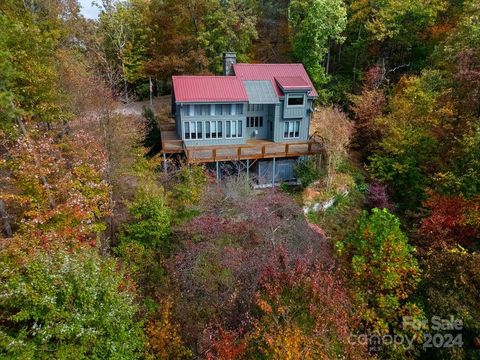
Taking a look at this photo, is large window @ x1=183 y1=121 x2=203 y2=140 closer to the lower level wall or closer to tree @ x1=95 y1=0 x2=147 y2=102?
the lower level wall

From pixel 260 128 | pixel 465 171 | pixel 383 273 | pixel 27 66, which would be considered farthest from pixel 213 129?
pixel 383 273

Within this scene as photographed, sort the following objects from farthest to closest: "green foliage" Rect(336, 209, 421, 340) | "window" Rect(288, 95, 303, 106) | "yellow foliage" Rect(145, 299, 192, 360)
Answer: "window" Rect(288, 95, 303, 106) → "green foliage" Rect(336, 209, 421, 340) → "yellow foliage" Rect(145, 299, 192, 360)

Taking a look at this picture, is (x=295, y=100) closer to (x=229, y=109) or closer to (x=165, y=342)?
(x=229, y=109)

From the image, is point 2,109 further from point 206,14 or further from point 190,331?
point 206,14

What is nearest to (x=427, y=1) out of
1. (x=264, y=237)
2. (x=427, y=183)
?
(x=427, y=183)

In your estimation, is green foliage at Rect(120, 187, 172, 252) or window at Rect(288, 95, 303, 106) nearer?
green foliage at Rect(120, 187, 172, 252)

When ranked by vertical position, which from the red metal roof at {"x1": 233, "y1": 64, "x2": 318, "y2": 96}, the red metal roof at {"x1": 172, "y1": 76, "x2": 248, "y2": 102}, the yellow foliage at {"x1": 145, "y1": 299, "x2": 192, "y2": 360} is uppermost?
the red metal roof at {"x1": 233, "y1": 64, "x2": 318, "y2": 96}

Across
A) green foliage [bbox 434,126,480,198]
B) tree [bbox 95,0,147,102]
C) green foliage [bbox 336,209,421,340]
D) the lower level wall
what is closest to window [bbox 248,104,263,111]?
the lower level wall
